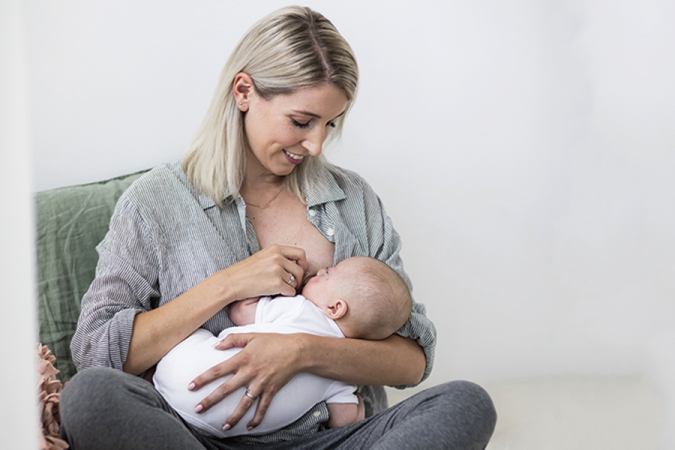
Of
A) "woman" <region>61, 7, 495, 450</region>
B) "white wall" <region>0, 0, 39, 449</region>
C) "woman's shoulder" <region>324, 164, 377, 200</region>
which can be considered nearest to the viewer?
"white wall" <region>0, 0, 39, 449</region>

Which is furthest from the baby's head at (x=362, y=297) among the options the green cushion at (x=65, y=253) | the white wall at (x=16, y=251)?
the white wall at (x=16, y=251)

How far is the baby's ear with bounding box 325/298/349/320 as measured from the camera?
1.28 m

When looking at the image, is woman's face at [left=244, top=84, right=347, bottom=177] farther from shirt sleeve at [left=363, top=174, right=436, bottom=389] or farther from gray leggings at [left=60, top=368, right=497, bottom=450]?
gray leggings at [left=60, top=368, right=497, bottom=450]

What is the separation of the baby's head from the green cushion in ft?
2.17

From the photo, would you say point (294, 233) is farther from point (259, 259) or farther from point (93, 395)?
point (93, 395)

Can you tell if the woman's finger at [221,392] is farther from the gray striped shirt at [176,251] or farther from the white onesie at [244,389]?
the gray striped shirt at [176,251]

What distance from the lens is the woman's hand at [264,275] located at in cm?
127

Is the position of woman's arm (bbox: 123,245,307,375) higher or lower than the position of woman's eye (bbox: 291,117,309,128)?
lower

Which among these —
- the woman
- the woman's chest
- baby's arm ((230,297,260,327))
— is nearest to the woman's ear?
the woman

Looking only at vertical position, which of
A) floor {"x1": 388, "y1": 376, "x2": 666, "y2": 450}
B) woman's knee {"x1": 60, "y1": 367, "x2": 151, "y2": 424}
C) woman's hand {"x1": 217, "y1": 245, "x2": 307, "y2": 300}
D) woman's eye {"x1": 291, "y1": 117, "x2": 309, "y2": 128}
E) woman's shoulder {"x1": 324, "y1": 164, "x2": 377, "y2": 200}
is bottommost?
floor {"x1": 388, "y1": 376, "x2": 666, "y2": 450}

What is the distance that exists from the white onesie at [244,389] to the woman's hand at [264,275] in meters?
0.04

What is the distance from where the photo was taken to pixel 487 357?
2420 millimetres

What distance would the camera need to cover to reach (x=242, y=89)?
1465 millimetres

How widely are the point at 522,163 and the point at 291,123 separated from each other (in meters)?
1.27
